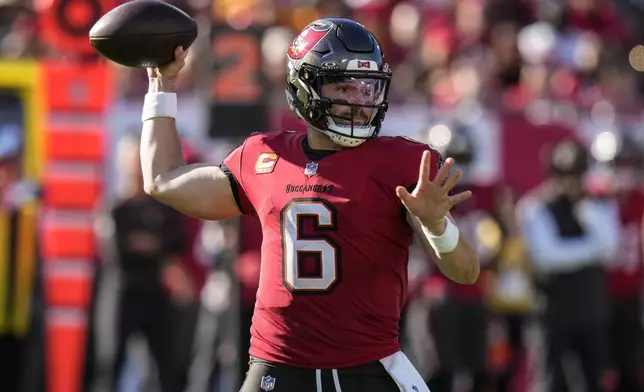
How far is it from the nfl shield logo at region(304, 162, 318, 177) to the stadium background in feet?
11.2

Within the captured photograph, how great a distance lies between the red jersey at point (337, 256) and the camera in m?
3.70

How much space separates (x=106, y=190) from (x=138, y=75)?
32.5 inches

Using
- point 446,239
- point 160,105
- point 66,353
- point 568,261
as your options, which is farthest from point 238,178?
point 568,261

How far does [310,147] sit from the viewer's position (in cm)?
389

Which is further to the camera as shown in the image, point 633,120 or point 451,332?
point 633,120

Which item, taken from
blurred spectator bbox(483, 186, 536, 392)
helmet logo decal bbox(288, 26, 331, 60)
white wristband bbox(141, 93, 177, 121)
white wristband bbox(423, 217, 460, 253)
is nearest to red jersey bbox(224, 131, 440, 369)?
white wristband bbox(423, 217, 460, 253)

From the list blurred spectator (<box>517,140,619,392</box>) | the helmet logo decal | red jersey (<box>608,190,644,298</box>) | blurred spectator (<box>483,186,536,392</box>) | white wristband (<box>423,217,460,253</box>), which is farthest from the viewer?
red jersey (<box>608,190,644,298</box>)

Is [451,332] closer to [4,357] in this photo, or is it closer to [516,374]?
[516,374]

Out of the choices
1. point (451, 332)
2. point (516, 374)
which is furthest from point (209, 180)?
point (516, 374)

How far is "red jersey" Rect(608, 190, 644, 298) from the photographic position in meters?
8.65

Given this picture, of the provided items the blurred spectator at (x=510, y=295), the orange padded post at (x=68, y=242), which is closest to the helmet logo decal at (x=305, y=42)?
the orange padded post at (x=68, y=242)

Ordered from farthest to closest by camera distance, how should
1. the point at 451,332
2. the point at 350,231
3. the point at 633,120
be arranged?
the point at 633,120 → the point at 451,332 → the point at 350,231

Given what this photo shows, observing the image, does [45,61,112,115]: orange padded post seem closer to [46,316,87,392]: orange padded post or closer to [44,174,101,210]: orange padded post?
[44,174,101,210]: orange padded post

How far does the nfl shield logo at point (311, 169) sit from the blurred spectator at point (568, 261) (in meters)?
4.26
